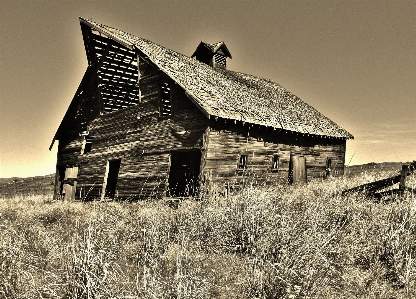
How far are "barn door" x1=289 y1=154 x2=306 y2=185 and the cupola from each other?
1049cm

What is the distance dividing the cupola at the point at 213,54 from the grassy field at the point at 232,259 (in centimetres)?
1834

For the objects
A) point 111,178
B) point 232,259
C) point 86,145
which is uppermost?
point 86,145

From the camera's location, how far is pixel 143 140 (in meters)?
14.0

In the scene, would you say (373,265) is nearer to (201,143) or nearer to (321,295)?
(321,295)

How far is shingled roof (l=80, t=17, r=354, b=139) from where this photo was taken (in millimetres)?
11953

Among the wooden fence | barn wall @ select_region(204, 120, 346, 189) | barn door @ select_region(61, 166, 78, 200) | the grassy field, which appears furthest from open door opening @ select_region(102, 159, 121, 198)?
the wooden fence

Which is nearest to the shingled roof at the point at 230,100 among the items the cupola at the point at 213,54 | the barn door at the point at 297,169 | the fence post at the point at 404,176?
the barn door at the point at 297,169

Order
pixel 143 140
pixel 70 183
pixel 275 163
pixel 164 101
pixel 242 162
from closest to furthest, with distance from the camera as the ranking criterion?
pixel 242 162 < pixel 143 140 < pixel 164 101 < pixel 275 163 < pixel 70 183

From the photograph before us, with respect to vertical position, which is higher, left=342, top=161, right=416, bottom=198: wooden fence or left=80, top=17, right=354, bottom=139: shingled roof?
left=80, top=17, right=354, bottom=139: shingled roof

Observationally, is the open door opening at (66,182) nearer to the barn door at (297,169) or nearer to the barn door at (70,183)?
the barn door at (70,183)

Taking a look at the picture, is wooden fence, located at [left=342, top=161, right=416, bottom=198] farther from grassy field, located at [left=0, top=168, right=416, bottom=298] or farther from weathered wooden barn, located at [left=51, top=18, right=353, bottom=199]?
weathered wooden barn, located at [left=51, top=18, right=353, bottom=199]

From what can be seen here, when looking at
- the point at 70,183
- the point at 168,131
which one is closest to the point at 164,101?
the point at 168,131

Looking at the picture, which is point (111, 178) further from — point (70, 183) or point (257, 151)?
point (257, 151)

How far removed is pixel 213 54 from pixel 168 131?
38.3ft
